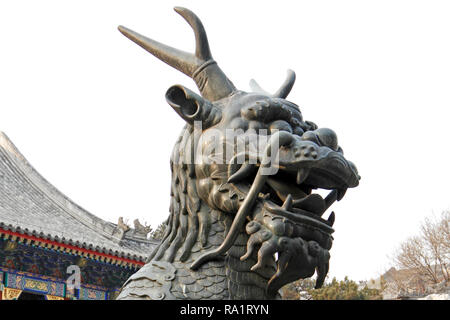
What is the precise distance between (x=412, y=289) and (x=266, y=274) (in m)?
25.6

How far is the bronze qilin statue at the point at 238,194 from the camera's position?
2.77 m

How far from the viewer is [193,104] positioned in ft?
10.3

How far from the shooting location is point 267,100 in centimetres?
312

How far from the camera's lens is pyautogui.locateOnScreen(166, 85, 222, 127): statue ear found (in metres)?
3.11

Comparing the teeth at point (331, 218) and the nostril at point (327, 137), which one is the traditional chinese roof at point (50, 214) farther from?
the nostril at point (327, 137)

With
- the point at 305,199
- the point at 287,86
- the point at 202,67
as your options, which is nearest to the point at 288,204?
the point at 305,199

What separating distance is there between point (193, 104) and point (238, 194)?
22.7 inches

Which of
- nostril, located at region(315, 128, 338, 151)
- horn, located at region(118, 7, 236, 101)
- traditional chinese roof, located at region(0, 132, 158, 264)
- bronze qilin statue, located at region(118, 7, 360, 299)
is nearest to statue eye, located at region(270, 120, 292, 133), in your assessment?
bronze qilin statue, located at region(118, 7, 360, 299)

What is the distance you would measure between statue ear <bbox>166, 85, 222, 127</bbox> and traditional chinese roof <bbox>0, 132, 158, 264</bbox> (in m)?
9.15

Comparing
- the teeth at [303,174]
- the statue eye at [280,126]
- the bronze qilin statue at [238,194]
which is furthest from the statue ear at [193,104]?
the teeth at [303,174]

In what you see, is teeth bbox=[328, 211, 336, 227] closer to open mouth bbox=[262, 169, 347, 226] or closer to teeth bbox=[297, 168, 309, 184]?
open mouth bbox=[262, 169, 347, 226]

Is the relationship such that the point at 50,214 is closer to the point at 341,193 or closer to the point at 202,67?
the point at 202,67

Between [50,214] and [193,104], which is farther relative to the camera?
[50,214]
